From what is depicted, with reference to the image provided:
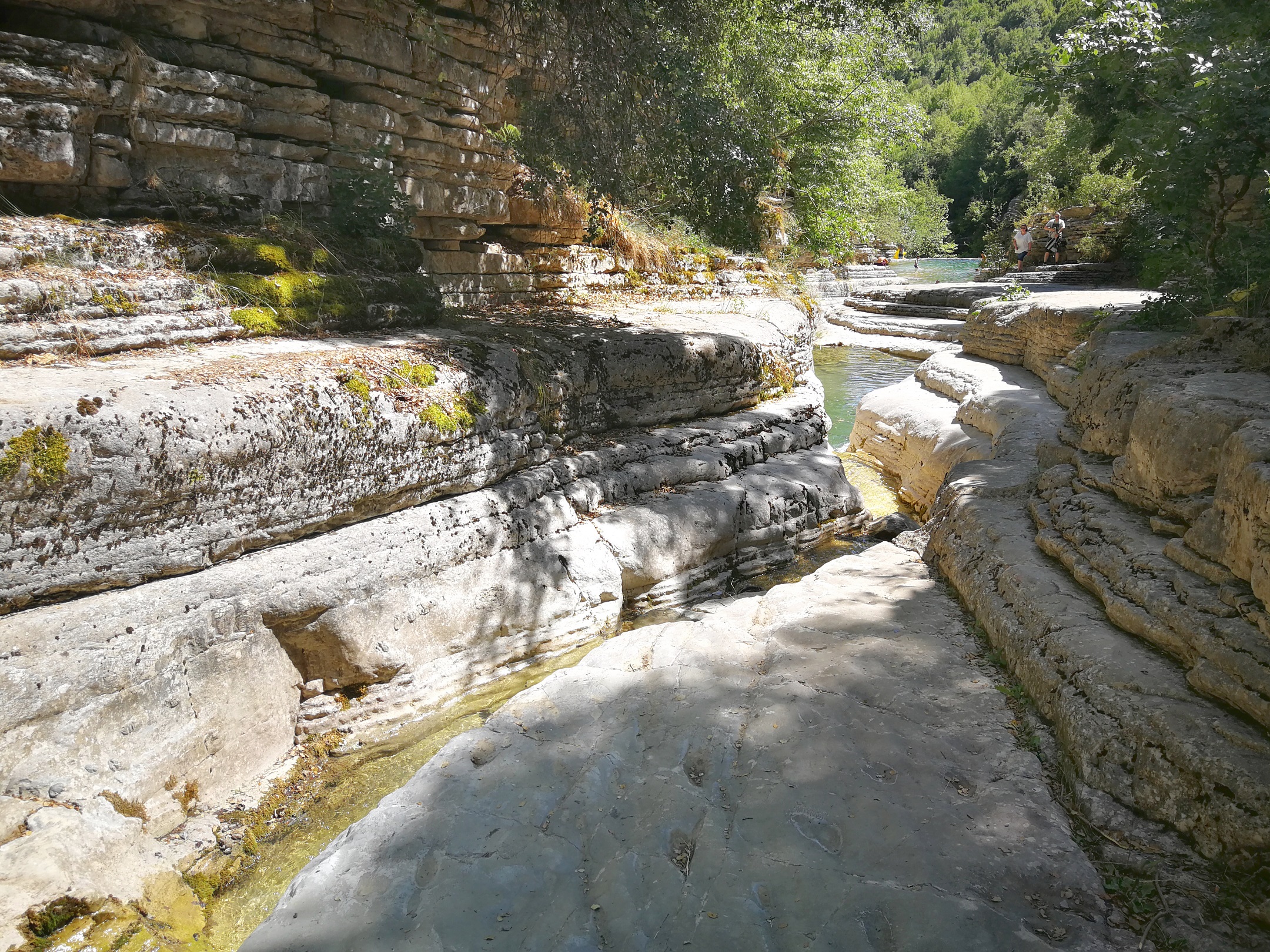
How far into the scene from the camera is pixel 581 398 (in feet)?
18.2

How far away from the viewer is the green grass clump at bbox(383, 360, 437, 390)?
14.0ft

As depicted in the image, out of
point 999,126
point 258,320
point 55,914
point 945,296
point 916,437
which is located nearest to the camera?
point 55,914

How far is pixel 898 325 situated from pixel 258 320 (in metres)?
13.9

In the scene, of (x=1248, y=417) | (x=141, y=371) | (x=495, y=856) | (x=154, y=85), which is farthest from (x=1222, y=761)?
(x=154, y=85)

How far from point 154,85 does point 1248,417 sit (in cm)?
615

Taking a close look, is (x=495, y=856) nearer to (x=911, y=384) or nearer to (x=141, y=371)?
(x=141, y=371)

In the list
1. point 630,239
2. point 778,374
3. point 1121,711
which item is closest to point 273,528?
point 1121,711

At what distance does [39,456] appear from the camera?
2914mm

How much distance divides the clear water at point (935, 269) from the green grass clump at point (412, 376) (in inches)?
821

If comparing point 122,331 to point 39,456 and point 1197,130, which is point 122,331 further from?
point 1197,130

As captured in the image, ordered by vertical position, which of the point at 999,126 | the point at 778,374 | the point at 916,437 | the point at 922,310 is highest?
the point at 999,126

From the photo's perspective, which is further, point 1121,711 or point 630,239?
point 630,239

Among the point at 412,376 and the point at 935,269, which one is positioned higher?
the point at 935,269

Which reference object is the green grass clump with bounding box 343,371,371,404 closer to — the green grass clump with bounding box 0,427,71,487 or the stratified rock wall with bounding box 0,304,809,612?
the stratified rock wall with bounding box 0,304,809,612
